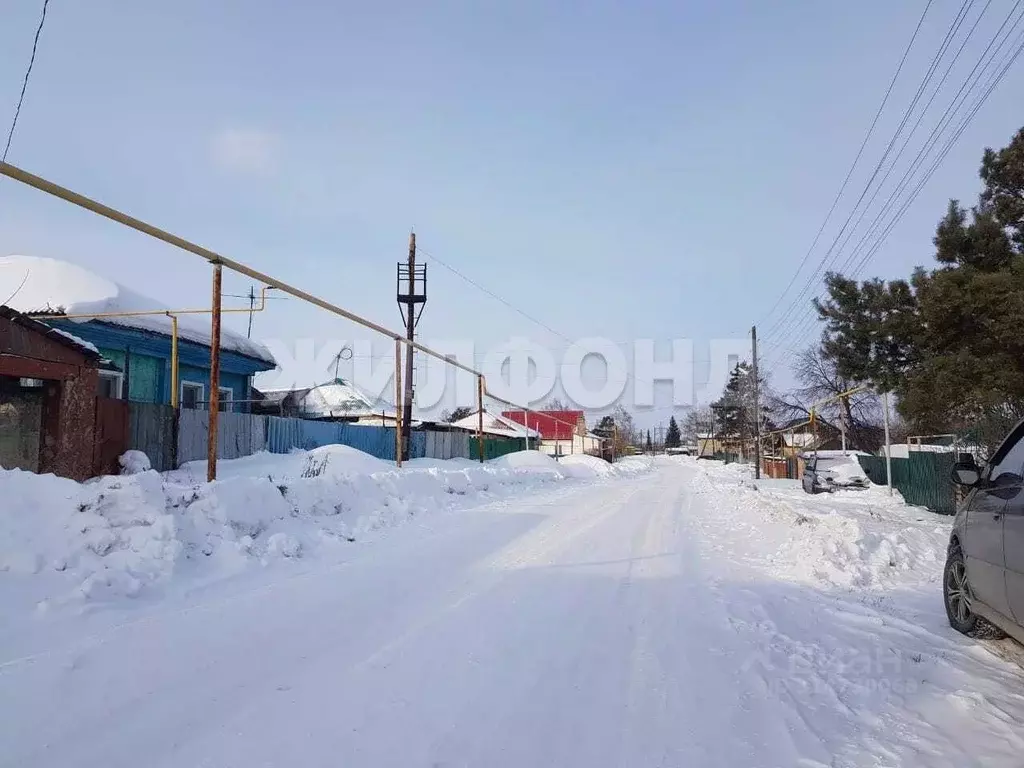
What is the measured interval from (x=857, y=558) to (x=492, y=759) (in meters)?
6.51

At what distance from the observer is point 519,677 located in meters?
4.20

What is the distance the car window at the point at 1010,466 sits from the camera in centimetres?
457

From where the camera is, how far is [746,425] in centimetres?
7288

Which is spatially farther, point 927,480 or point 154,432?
point 927,480

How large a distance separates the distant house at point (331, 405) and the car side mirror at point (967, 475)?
97.4 ft

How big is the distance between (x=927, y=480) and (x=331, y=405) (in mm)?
27114

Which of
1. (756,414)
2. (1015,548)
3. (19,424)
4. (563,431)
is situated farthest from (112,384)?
(563,431)

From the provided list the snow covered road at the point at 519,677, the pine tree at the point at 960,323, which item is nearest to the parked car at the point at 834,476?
the pine tree at the point at 960,323

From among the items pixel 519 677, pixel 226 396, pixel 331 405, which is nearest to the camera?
pixel 519 677

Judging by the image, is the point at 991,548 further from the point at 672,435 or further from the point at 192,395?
the point at 672,435

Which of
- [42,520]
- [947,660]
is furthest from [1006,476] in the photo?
[42,520]

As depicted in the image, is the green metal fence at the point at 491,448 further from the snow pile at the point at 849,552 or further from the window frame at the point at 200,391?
the snow pile at the point at 849,552

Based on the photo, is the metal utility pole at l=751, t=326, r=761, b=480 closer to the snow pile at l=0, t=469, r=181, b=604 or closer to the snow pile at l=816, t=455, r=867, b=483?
the snow pile at l=816, t=455, r=867, b=483

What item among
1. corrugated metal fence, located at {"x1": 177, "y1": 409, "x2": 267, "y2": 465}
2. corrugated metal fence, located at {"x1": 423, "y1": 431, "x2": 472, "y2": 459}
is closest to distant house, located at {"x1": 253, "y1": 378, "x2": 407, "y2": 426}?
corrugated metal fence, located at {"x1": 423, "y1": 431, "x2": 472, "y2": 459}
